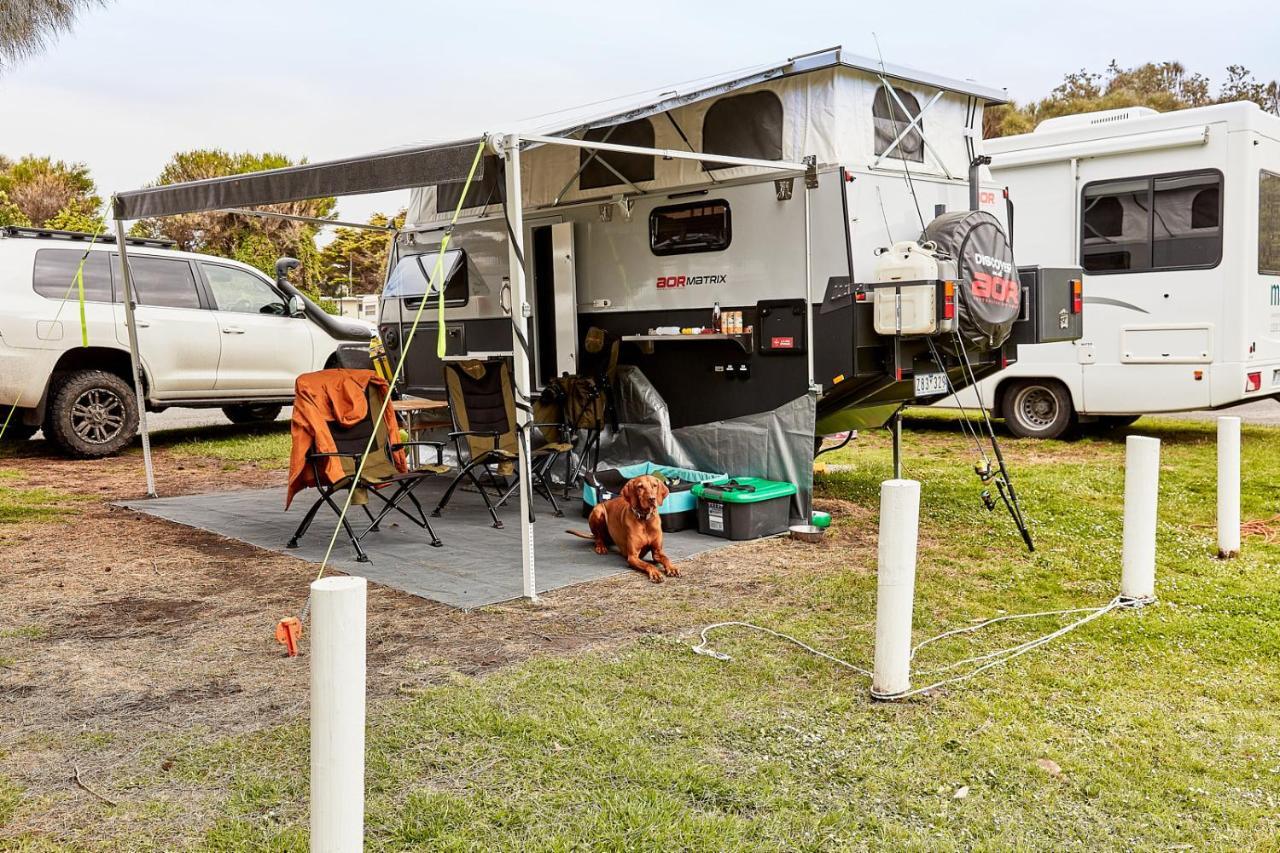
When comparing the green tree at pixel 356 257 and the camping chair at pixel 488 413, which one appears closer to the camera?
the camping chair at pixel 488 413

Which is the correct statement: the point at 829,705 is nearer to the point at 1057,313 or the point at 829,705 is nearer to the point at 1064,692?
the point at 1064,692

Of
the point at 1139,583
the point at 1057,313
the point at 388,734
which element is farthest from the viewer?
the point at 1057,313

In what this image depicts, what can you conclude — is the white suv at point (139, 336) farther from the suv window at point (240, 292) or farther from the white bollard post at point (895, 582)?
the white bollard post at point (895, 582)

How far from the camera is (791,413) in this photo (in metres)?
6.66

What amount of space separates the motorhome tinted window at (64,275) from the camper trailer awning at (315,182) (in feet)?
7.60

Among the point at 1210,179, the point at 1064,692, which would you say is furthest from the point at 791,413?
the point at 1210,179

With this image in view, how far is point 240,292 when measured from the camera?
424 inches

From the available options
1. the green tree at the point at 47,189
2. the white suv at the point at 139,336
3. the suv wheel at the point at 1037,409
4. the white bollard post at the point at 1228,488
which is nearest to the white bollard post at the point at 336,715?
the white bollard post at the point at 1228,488

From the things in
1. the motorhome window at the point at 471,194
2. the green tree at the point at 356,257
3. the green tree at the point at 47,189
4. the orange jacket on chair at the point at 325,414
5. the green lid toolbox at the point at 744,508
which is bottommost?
the green lid toolbox at the point at 744,508

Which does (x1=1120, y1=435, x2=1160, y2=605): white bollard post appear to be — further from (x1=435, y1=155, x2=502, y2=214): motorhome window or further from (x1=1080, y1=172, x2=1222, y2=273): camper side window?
(x1=1080, y1=172, x2=1222, y2=273): camper side window

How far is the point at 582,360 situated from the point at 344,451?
1.94 meters

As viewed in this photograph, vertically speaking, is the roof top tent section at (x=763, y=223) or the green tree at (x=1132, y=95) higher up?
the green tree at (x=1132, y=95)

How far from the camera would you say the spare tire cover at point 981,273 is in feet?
20.4

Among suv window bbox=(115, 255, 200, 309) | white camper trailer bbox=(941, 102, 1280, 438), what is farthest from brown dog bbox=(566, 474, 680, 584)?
suv window bbox=(115, 255, 200, 309)
